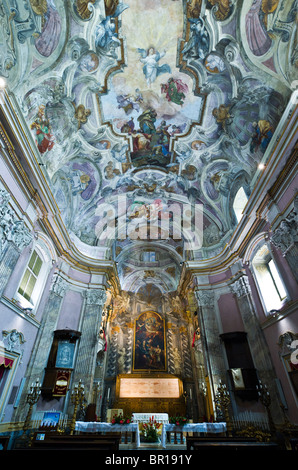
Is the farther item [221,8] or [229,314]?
[229,314]

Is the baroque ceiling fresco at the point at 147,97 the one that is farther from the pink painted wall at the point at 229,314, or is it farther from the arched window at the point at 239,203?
the pink painted wall at the point at 229,314

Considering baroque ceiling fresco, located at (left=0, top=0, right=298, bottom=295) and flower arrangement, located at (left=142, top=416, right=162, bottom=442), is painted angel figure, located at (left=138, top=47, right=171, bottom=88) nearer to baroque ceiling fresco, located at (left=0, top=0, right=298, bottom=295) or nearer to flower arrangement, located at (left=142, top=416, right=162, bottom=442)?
baroque ceiling fresco, located at (left=0, top=0, right=298, bottom=295)

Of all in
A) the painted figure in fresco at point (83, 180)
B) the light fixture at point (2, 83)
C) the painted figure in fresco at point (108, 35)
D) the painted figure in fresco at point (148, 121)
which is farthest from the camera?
the painted figure in fresco at point (83, 180)

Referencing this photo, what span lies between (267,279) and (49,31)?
13.4 m

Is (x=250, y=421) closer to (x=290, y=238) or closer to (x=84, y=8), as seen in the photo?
(x=290, y=238)

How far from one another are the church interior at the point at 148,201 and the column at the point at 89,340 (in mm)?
90

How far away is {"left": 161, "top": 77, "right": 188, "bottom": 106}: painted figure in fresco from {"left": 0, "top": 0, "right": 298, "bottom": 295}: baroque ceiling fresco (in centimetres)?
5

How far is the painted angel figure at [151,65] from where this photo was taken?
10547mm

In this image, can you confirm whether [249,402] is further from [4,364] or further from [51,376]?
[4,364]

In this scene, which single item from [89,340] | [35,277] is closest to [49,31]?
[35,277]

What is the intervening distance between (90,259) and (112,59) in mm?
10531

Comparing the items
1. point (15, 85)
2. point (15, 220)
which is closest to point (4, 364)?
point (15, 220)

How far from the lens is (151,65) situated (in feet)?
35.8

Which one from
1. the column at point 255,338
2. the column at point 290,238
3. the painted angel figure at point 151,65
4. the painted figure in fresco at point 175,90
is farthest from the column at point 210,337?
the painted angel figure at point 151,65
